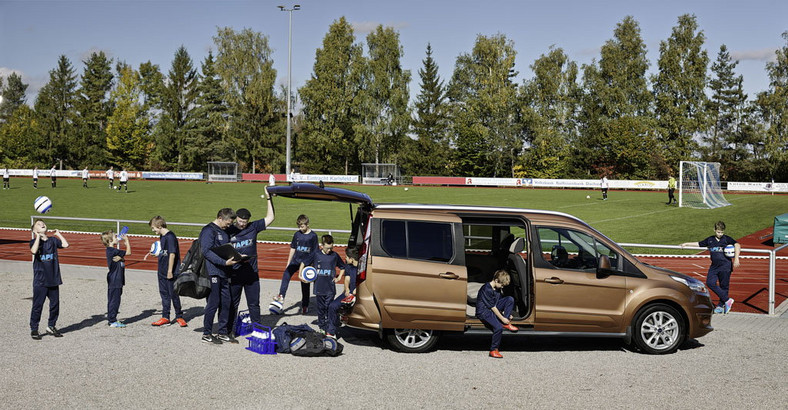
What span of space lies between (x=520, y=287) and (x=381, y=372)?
2359 millimetres

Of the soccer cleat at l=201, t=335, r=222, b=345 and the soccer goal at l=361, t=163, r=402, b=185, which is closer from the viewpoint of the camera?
the soccer cleat at l=201, t=335, r=222, b=345

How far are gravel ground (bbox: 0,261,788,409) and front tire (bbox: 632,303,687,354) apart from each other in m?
0.18

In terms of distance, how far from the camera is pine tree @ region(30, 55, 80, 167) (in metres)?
90.1

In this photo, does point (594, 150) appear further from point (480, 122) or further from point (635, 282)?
point (635, 282)

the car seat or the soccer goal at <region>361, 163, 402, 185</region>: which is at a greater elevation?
the soccer goal at <region>361, 163, 402, 185</region>

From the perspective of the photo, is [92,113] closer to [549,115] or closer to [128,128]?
[128,128]

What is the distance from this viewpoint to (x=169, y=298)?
9883 millimetres

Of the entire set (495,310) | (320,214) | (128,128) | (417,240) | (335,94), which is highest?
(335,94)

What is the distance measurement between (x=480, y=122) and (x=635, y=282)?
67768 millimetres

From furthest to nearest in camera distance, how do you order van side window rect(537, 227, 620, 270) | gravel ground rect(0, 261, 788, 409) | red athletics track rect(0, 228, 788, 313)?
red athletics track rect(0, 228, 788, 313) → van side window rect(537, 227, 620, 270) → gravel ground rect(0, 261, 788, 409)

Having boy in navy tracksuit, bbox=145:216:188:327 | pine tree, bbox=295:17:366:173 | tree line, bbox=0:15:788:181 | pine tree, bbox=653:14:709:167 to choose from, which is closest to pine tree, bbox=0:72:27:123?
tree line, bbox=0:15:788:181

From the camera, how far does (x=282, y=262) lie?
16.7 metres

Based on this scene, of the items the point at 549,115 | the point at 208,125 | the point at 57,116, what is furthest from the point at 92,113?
the point at 549,115

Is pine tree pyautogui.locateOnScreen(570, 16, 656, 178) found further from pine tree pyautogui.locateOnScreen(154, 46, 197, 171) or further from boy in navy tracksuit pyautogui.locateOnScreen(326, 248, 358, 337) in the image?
boy in navy tracksuit pyautogui.locateOnScreen(326, 248, 358, 337)
